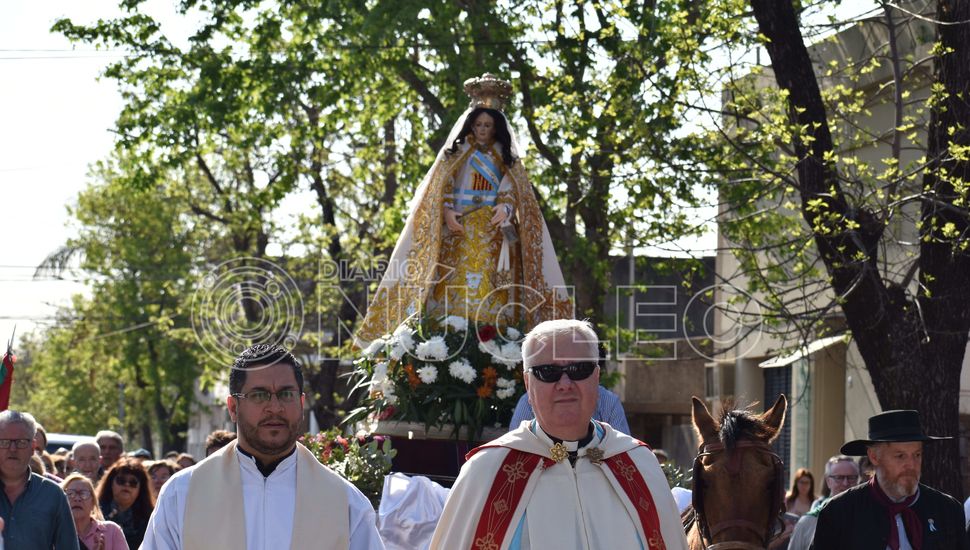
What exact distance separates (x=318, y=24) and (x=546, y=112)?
22.6ft

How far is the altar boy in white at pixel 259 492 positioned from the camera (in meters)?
4.92

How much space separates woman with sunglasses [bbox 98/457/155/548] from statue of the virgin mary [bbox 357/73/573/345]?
1.89m

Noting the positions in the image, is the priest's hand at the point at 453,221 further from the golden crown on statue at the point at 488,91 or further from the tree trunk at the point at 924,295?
the tree trunk at the point at 924,295

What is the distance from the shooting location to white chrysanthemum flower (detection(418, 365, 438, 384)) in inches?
380

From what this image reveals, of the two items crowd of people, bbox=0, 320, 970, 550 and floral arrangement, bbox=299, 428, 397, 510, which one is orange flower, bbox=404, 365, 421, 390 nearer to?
floral arrangement, bbox=299, 428, 397, 510

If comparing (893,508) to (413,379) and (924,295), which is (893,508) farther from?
(924,295)

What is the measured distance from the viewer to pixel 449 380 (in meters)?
9.79

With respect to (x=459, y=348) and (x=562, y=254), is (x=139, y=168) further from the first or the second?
(x=459, y=348)

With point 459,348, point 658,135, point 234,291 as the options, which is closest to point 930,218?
point 658,135

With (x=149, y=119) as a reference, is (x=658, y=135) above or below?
below

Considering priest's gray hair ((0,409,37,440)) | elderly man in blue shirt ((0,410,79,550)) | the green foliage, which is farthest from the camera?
the green foliage

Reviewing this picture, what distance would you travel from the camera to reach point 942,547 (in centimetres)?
645

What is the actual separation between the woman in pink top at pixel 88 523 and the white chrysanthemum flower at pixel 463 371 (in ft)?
7.93

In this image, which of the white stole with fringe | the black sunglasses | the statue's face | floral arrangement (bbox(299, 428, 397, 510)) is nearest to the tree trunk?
the statue's face
